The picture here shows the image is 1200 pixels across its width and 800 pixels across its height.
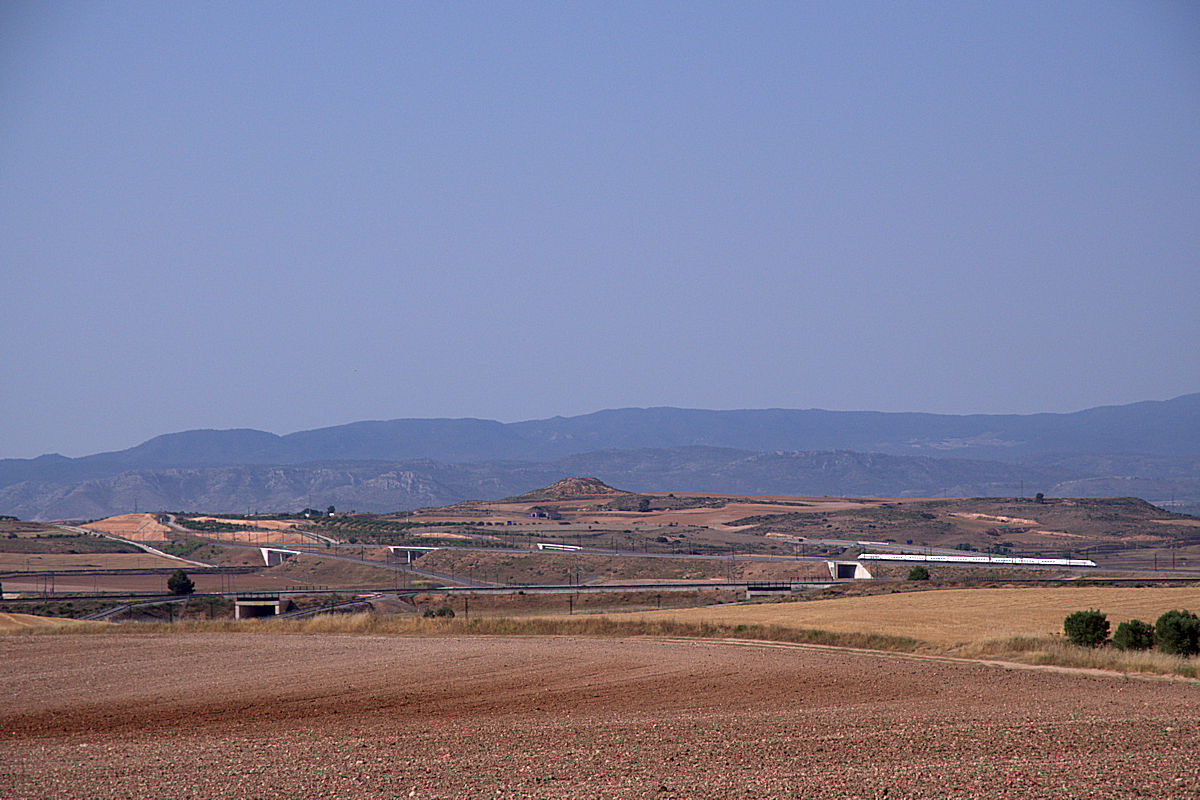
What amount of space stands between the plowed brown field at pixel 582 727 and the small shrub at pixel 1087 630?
192 inches

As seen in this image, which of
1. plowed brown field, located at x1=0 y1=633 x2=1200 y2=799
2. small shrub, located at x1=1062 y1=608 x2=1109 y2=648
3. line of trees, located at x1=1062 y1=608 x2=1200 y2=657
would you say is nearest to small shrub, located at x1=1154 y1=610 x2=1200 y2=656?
line of trees, located at x1=1062 y1=608 x2=1200 y2=657

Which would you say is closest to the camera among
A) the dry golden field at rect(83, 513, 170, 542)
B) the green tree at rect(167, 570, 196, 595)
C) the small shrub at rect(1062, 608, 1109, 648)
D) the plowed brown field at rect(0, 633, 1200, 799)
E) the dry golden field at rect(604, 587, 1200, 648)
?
the plowed brown field at rect(0, 633, 1200, 799)

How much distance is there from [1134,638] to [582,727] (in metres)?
19.9

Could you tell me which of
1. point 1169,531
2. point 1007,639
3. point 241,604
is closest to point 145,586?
point 241,604

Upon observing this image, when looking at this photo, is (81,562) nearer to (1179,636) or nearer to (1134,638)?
(1134,638)

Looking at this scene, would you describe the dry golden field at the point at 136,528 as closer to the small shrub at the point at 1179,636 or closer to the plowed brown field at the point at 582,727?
the plowed brown field at the point at 582,727

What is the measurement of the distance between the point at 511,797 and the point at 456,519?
170 metres

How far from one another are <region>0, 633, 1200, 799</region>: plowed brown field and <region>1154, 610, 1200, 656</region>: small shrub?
14.0ft

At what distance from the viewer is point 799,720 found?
21.8m

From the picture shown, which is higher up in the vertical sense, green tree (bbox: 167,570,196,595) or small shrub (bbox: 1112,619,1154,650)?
small shrub (bbox: 1112,619,1154,650)

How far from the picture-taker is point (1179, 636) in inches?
1277

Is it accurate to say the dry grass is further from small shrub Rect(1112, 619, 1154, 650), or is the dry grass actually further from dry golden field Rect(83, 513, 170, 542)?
dry golden field Rect(83, 513, 170, 542)

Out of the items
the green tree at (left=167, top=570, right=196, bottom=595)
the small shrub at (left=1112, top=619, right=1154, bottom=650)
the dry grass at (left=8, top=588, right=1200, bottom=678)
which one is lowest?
the green tree at (left=167, top=570, right=196, bottom=595)

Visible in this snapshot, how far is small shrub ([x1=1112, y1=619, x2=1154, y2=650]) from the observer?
33.8m
